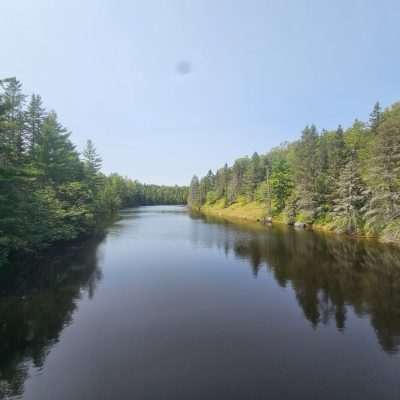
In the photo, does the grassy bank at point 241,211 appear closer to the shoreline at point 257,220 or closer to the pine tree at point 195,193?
the shoreline at point 257,220

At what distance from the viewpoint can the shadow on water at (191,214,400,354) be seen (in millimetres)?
12742

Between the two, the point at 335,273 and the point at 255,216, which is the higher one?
the point at 255,216

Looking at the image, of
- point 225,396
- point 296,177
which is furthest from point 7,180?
point 296,177

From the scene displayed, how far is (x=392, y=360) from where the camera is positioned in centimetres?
916

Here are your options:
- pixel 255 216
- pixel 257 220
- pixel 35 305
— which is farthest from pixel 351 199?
pixel 35 305

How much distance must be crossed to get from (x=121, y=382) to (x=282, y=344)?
609 cm

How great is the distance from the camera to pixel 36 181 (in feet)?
85.0

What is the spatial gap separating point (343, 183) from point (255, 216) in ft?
95.8

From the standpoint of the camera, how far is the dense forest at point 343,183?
29922 millimetres

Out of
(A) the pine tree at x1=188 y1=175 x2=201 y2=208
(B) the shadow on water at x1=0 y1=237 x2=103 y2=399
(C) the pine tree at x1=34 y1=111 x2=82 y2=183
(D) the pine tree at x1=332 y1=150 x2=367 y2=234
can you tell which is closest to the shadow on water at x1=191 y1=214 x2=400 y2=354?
(D) the pine tree at x1=332 y1=150 x2=367 y2=234

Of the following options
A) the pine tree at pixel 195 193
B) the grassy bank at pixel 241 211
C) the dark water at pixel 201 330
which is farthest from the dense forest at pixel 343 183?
the pine tree at pixel 195 193

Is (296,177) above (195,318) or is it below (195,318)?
above

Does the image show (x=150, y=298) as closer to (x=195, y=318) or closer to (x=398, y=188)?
(x=195, y=318)

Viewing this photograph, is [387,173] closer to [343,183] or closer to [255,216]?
[343,183]
